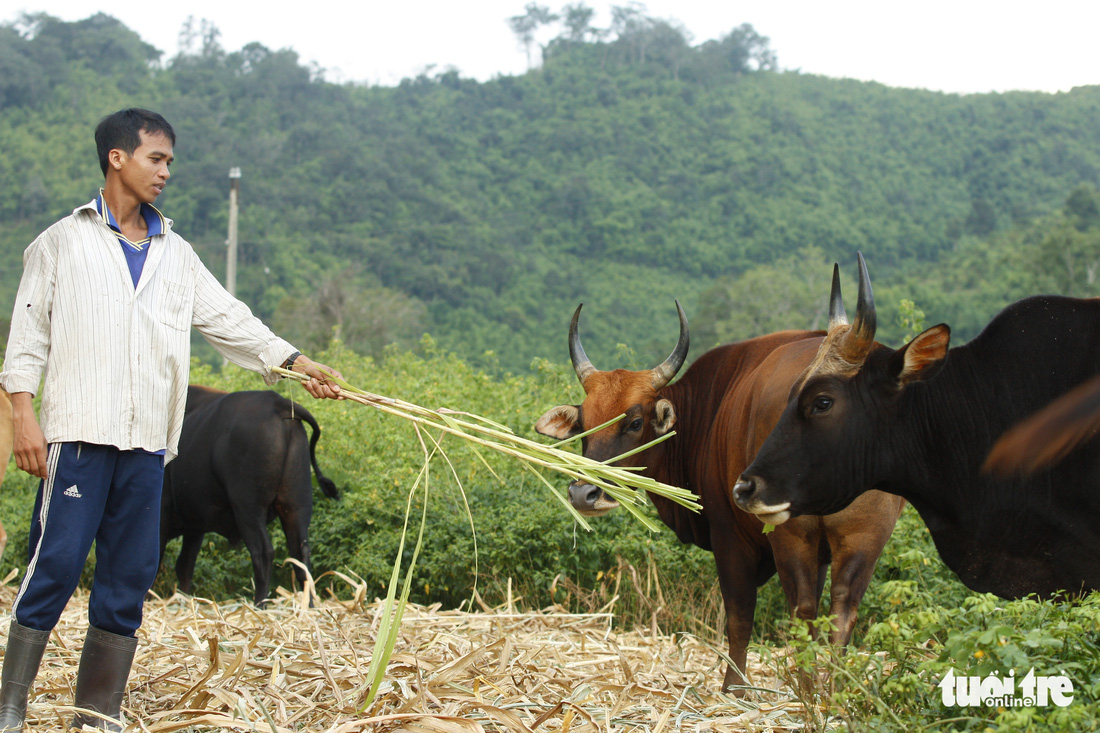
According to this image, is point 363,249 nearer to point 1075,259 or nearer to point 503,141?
point 503,141

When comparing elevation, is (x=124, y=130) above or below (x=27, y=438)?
above

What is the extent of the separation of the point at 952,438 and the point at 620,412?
1845 mm

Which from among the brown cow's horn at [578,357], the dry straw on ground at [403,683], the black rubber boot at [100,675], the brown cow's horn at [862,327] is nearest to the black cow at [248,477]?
the dry straw on ground at [403,683]

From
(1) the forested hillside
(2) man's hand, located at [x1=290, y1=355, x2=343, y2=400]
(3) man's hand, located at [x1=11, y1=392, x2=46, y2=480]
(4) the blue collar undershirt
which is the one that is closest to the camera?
(3) man's hand, located at [x1=11, y1=392, x2=46, y2=480]

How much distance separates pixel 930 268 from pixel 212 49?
45.8 metres

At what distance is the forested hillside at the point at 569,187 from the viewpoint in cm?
3853

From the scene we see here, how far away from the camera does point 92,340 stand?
11.2 ft

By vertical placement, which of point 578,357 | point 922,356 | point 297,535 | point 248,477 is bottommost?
point 297,535

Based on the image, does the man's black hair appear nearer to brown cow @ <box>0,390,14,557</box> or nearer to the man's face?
the man's face

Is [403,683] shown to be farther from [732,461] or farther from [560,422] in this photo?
[560,422]

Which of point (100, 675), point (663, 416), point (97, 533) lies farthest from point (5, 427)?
point (663, 416)

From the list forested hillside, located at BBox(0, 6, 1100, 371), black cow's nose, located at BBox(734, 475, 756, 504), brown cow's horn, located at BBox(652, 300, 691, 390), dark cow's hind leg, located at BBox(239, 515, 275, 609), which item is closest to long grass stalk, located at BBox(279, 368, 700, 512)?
black cow's nose, located at BBox(734, 475, 756, 504)

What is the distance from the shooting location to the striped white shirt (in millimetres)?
3371

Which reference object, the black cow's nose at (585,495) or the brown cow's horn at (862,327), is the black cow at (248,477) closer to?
the black cow's nose at (585,495)
